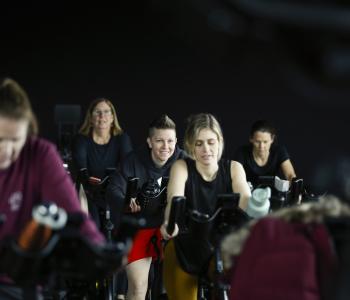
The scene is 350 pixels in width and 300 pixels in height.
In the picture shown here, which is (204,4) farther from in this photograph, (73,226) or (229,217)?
(229,217)

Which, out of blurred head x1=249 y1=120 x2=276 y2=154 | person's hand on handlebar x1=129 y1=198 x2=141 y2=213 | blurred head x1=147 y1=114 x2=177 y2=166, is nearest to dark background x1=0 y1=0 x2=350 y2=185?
blurred head x1=249 y1=120 x2=276 y2=154

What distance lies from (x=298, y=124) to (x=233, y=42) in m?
5.06

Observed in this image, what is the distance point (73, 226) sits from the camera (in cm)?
182

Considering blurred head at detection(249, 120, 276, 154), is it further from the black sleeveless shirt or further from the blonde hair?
the blonde hair

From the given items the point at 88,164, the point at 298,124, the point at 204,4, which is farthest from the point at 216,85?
the point at 204,4

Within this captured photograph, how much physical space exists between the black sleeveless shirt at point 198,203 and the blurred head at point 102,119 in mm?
1580

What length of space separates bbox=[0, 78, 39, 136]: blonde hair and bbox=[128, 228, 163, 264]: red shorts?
166 centimetres

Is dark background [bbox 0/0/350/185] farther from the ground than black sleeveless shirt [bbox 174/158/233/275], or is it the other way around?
dark background [bbox 0/0/350/185]

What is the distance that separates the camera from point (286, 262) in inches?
69.3

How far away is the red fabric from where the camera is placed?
1.74 meters

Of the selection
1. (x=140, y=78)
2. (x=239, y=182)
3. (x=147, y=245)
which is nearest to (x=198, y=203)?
(x=239, y=182)

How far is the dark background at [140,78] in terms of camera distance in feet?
19.5

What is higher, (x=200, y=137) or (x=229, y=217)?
(x=200, y=137)

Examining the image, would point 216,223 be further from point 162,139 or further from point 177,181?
point 162,139
